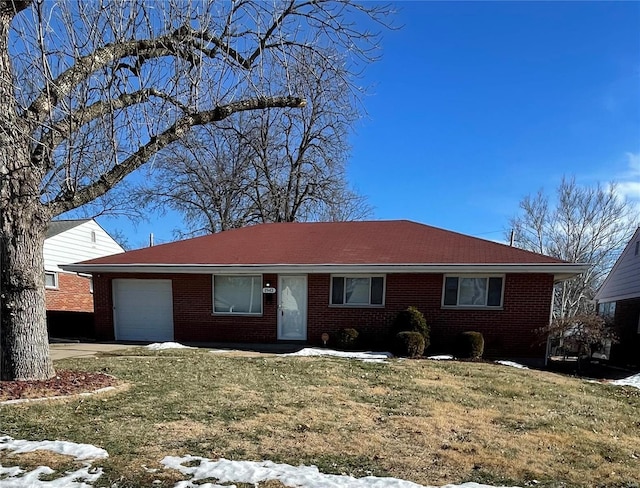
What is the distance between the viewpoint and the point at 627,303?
16391mm

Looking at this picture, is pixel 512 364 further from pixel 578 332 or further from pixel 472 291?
pixel 578 332

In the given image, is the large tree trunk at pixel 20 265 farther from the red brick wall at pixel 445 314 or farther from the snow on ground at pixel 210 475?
the red brick wall at pixel 445 314

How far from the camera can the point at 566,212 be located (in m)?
26.2

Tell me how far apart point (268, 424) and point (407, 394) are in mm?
2649

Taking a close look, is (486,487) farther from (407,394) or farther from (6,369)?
(6,369)

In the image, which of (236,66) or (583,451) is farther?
(236,66)

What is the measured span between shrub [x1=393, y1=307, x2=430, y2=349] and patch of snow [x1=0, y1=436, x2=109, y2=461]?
27.5 ft

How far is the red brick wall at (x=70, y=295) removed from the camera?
61.3ft

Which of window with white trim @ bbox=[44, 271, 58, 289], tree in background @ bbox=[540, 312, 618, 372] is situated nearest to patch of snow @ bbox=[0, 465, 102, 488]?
tree in background @ bbox=[540, 312, 618, 372]

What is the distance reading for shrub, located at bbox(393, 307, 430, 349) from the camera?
35.7ft

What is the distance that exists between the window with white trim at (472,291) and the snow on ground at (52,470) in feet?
31.6

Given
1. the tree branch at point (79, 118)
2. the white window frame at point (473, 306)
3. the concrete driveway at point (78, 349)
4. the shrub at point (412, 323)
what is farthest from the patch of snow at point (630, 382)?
the concrete driveway at point (78, 349)

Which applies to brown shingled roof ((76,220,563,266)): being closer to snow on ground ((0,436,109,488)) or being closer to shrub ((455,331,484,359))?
shrub ((455,331,484,359))

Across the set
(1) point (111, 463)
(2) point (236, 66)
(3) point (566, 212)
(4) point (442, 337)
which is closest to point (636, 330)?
(4) point (442, 337)
